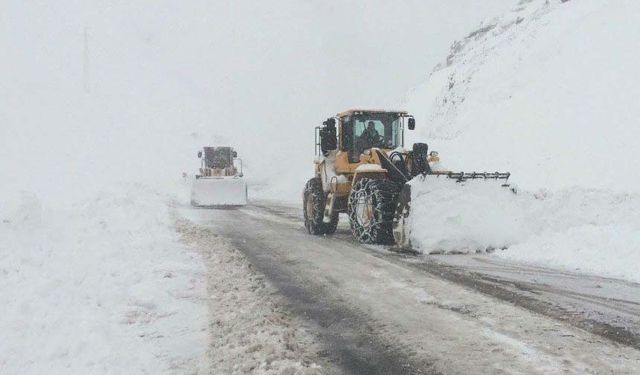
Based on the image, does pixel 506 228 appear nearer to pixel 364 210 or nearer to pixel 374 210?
pixel 374 210

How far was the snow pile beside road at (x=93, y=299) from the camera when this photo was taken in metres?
3.94

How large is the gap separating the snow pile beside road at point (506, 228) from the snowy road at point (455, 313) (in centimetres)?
56

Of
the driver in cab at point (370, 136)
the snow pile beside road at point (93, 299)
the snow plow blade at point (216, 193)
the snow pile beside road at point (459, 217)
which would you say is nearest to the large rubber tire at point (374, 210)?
the snow pile beside road at point (459, 217)

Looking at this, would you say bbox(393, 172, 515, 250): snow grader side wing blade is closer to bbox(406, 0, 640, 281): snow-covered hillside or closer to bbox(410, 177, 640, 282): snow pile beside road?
bbox(410, 177, 640, 282): snow pile beside road

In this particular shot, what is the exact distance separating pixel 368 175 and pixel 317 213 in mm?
1717

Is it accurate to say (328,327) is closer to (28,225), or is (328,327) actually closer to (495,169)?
(28,225)

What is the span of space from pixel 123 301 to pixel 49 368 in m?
1.77

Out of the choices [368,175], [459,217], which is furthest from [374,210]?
[459,217]

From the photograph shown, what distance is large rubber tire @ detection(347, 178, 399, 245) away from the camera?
9594 mm

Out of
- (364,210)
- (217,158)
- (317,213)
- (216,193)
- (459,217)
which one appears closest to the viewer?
(459,217)

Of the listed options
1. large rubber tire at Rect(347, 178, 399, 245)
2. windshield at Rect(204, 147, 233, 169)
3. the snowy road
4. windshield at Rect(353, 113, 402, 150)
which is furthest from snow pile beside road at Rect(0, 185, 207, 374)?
windshield at Rect(204, 147, 233, 169)

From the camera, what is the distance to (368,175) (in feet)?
35.4

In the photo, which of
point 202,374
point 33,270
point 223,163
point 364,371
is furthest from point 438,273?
point 223,163

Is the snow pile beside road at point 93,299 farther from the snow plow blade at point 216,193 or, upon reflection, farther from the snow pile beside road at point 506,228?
the snow plow blade at point 216,193
